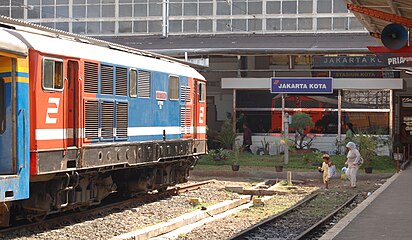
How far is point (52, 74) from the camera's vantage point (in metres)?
13.3

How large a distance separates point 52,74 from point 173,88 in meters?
6.70

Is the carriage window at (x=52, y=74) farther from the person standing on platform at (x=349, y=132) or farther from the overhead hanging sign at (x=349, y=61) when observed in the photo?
the overhead hanging sign at (x=349, y=61)

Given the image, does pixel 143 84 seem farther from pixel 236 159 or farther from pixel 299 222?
pixel 236 159

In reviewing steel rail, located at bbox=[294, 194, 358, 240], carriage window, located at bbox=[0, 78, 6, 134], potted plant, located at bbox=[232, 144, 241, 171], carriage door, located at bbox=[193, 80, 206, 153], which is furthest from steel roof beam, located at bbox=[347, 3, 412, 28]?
potted plant, located at bbox=[232, 144, 241, 171]

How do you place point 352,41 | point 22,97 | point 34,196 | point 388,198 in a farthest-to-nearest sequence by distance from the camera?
1. point 352,41
2. point 388,198
3. point 34,196
4. point 22,97

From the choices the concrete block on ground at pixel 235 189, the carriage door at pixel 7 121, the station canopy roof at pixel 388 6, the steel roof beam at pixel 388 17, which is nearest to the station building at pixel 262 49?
the concrete block on ground at pixel 235 189

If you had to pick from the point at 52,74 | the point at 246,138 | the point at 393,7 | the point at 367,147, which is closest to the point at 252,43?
the point at 246,138

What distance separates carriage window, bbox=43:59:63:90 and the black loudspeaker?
5.89 metres

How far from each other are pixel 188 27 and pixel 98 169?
96.4 ft

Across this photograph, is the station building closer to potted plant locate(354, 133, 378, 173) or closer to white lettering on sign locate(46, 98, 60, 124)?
potted plant locate(354, 133, 378, 173)

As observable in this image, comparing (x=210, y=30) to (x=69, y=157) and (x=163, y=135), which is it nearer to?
(x=163, y=135)

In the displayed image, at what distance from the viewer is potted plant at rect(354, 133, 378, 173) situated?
2858cm

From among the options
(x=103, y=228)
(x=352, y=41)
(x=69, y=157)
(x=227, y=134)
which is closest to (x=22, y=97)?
(x=69, y=157)

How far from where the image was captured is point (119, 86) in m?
16.1
